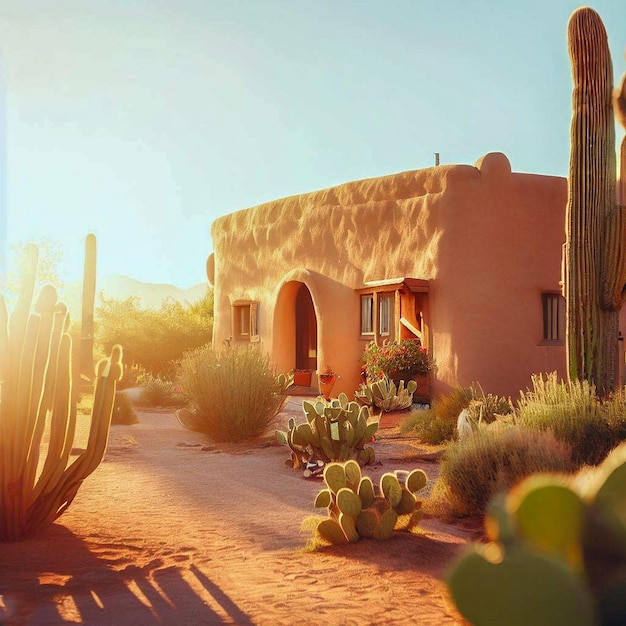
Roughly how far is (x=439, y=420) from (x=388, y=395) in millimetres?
1956

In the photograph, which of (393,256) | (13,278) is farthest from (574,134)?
(13,278)

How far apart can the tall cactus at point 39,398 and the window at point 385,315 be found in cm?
→ 1013

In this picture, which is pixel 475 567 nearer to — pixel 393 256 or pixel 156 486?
pixel 156 486

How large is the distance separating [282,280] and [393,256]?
3.43m

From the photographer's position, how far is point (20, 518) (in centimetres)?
530

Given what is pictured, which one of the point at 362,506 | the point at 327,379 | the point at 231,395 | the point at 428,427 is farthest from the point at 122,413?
the point at 362,506

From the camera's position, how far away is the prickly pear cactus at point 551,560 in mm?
1191

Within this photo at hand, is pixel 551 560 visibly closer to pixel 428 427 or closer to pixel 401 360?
pixel 428 427

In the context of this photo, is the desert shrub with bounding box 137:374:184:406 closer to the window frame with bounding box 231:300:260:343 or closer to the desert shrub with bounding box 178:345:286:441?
the window frame with bounding box 231:300:260:343

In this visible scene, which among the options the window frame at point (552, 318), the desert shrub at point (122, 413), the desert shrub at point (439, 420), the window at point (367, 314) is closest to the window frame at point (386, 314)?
the window at point (367, 314)

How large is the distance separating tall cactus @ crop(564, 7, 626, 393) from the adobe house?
3878 millimetres

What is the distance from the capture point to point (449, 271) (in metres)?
13.9

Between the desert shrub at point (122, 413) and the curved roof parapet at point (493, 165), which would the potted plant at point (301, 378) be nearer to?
the desert shrub at point (122, 413)

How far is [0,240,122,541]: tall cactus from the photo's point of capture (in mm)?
5410
